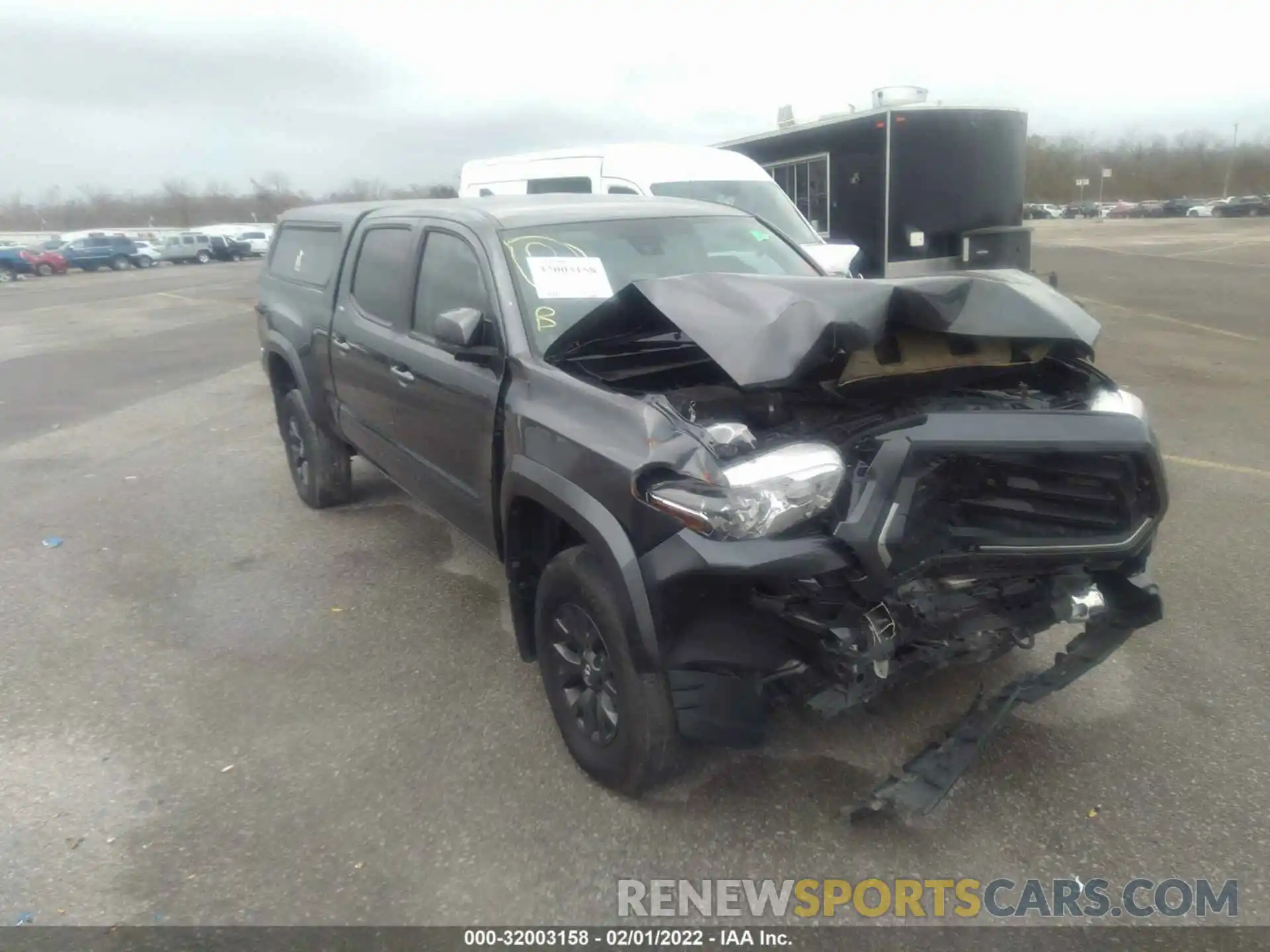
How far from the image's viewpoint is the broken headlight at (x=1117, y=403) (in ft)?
9.84

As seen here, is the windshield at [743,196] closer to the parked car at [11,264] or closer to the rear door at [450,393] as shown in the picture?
the rear door at [450,393]

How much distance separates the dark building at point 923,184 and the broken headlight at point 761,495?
10.1 m

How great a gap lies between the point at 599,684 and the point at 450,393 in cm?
144

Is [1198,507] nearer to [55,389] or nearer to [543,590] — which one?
[543,590]

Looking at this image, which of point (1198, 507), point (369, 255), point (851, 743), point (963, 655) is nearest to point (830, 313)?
point (963, 655)

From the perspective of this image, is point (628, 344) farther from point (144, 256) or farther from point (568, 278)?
point (144, 256)

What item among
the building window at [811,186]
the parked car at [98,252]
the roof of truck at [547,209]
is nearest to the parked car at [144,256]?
the parked car at [98,252]

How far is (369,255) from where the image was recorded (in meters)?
5.04

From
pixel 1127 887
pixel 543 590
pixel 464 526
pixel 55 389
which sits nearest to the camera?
pixel 1127 887

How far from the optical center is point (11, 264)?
4028 centimetres

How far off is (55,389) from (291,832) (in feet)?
35.9

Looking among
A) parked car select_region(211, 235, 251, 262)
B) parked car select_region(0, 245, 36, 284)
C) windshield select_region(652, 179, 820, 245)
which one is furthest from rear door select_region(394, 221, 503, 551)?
parked car select_region(211, 235, 251, 262)

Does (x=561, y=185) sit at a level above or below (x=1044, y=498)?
above

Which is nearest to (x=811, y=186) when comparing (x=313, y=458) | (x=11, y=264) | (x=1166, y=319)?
(x=1166, y=319)
